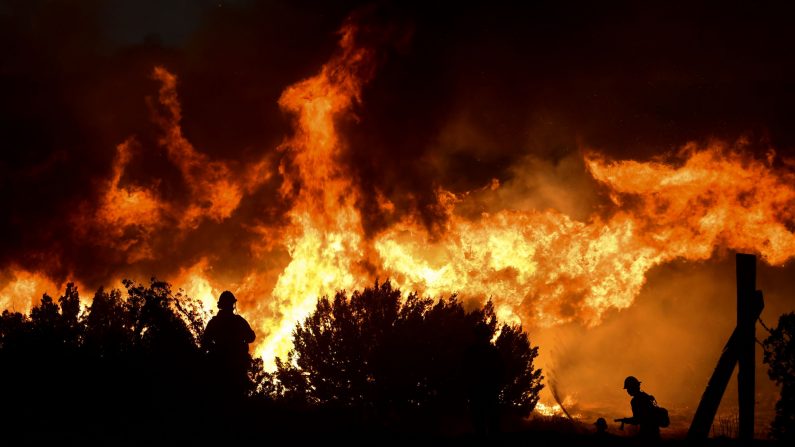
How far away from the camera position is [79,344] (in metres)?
13.7

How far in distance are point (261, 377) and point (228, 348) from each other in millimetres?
3515

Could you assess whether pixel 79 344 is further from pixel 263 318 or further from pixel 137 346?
pixel 263 318

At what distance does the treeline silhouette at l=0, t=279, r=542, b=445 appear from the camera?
10266 mm

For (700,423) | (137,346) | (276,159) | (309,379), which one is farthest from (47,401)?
(276,159)

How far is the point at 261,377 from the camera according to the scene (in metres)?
14.7

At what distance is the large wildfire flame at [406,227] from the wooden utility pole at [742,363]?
44.2 ft

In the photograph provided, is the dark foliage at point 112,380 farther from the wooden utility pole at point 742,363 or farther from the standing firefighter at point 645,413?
the wooden utility pole at point 742,363

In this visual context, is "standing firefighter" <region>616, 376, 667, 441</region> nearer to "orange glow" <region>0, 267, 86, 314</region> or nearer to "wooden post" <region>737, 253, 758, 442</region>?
"wooden post" <region>737, 253, 758, 442</region>

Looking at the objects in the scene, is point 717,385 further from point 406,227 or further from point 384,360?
point 406,227

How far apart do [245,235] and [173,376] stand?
21.7 metres

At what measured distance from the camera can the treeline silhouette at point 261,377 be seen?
10.3 metres

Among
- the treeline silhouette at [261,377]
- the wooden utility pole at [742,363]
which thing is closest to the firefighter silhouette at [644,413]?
the wooden utility pole at [742,363]

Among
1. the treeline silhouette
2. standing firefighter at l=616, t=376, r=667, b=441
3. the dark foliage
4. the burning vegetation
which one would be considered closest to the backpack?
standing firefighter at l=616, t=376, r=667, b=441

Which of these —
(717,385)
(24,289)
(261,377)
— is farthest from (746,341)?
(24,289)
